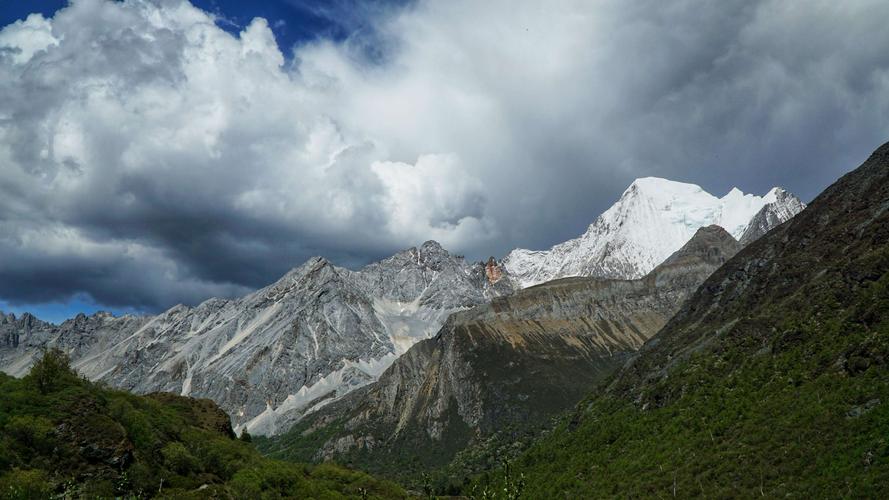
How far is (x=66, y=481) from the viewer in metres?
97.0

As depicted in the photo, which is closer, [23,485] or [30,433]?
[23,485]

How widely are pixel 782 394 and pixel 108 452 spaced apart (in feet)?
382

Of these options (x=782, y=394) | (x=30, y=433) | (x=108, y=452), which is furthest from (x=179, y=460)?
(x=782, y=394)

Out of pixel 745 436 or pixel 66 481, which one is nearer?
pixel 66 481

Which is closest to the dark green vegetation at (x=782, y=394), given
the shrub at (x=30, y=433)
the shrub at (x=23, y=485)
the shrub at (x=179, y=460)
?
the shrub at (x=179, y=460)

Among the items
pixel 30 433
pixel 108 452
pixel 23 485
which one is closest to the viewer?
pixel 23 485

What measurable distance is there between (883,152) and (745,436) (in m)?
107

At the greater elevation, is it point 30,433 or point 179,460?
point 30,433

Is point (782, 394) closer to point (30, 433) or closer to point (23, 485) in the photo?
point (23, 485)

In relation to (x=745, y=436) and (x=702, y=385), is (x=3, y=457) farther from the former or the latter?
(x=702, y=385)

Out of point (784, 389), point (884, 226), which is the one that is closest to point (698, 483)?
point (784, 389)

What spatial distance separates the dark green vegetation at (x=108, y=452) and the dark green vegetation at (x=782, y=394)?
61179 millimetres

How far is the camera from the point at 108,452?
10600 centimetres

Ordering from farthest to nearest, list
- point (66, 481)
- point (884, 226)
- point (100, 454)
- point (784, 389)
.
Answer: point (884, 226) → point (784, 389) → point (100, 454) → point (66, 481)
